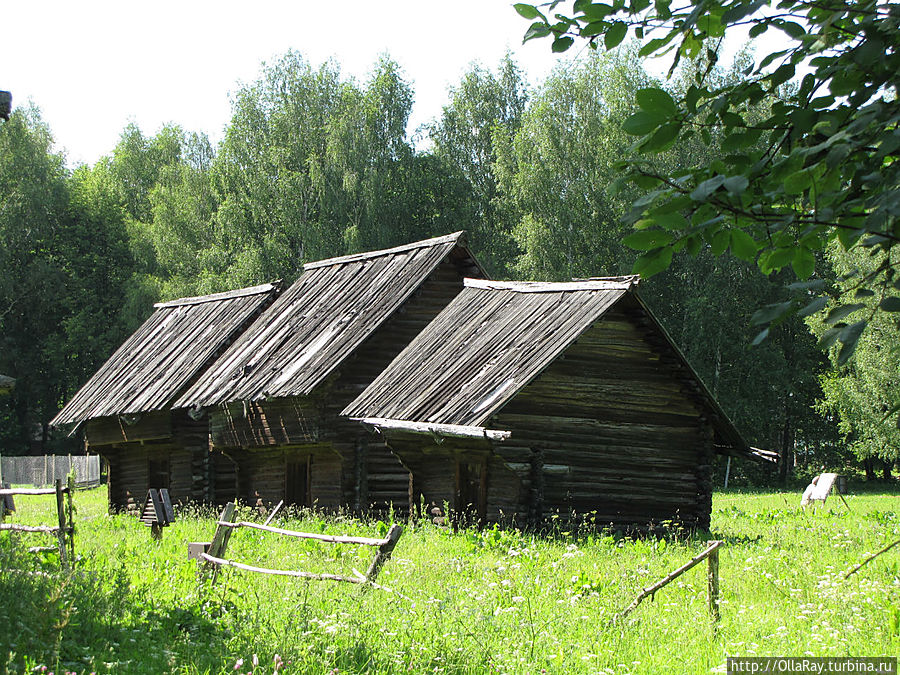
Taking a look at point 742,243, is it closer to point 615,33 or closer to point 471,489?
point 615,33

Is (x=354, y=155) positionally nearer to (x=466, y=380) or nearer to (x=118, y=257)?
(x=118, y=257)

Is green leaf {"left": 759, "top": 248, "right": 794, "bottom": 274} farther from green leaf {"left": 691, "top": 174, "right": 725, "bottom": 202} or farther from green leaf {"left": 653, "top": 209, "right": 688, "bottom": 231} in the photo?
green leaf {"left": 691, "top": 174, "right": 725, "bottom": 202}

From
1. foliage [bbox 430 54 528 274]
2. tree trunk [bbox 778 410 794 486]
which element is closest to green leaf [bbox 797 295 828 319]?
foliage [bbox 430 54 528 274]

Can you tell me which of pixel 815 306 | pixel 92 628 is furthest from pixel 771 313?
pixel 92 628

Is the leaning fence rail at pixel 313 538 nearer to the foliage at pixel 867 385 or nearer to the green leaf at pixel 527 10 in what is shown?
the green leaf at pixel 527 10

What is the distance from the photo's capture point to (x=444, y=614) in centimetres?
849

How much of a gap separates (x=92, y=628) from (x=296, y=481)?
1399cm

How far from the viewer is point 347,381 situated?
20297mm

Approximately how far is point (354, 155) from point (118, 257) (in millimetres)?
17728

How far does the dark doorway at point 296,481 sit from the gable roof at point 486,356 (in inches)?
118

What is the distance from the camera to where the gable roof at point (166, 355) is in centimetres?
2478

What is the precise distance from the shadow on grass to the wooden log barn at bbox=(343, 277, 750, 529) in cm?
714

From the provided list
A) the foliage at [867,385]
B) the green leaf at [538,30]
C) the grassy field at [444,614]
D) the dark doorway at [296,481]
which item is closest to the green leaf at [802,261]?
the green leaf at [538,30]

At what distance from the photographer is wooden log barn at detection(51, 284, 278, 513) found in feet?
80.7
